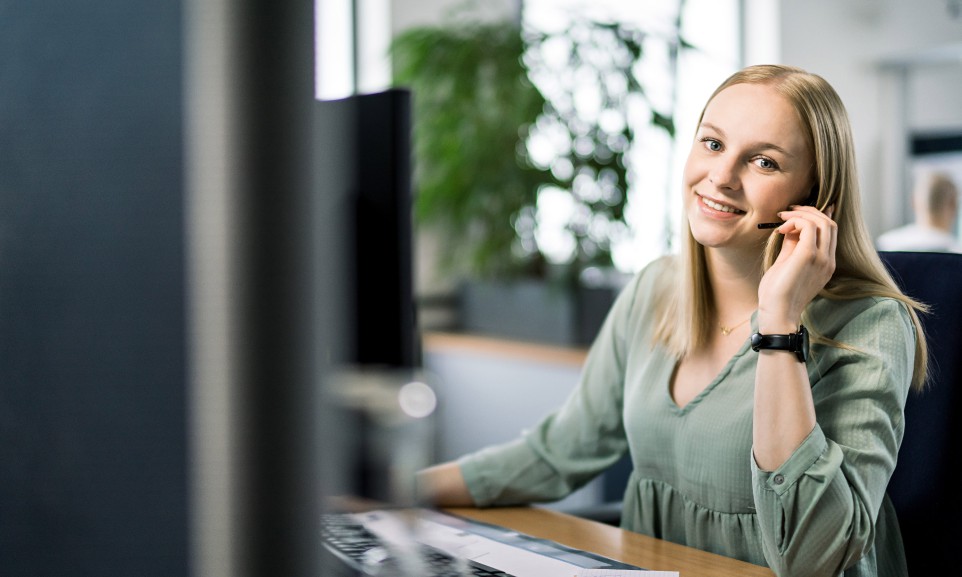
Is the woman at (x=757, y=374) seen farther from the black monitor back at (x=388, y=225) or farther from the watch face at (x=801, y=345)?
the black monitor back at (x=388, y=225)

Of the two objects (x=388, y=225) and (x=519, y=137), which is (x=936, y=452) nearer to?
(x=388, y=225)

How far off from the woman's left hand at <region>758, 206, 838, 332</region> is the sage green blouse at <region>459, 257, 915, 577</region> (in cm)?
9

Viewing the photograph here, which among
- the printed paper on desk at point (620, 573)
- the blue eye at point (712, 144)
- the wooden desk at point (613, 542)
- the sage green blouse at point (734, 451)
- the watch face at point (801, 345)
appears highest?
the blue eye at point (712, 144)

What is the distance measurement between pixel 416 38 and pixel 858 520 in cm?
295

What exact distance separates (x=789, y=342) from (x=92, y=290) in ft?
2.99

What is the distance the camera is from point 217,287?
0.21 metres

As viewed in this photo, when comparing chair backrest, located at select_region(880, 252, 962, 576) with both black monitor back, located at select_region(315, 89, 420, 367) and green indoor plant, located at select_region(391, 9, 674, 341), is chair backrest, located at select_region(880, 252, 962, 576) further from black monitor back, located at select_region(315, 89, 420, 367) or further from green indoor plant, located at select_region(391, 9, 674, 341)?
green indoor plant, located at select_region(391, 9, 674, 341)

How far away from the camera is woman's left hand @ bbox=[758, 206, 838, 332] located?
1056 millimetres

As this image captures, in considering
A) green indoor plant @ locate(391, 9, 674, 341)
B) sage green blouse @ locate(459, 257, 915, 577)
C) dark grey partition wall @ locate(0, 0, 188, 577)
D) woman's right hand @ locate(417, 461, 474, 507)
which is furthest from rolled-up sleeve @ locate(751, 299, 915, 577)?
green indoor plant @ locate(391, 9, 674, 341)

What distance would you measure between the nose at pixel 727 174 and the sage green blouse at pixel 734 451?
187mm

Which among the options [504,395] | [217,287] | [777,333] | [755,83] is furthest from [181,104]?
[504,395]

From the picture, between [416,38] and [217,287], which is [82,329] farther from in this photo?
[416,38]

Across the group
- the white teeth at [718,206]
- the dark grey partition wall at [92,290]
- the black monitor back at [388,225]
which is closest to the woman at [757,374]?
the white teeth at [718,206]

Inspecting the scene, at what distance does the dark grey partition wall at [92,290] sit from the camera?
0.75 feet
